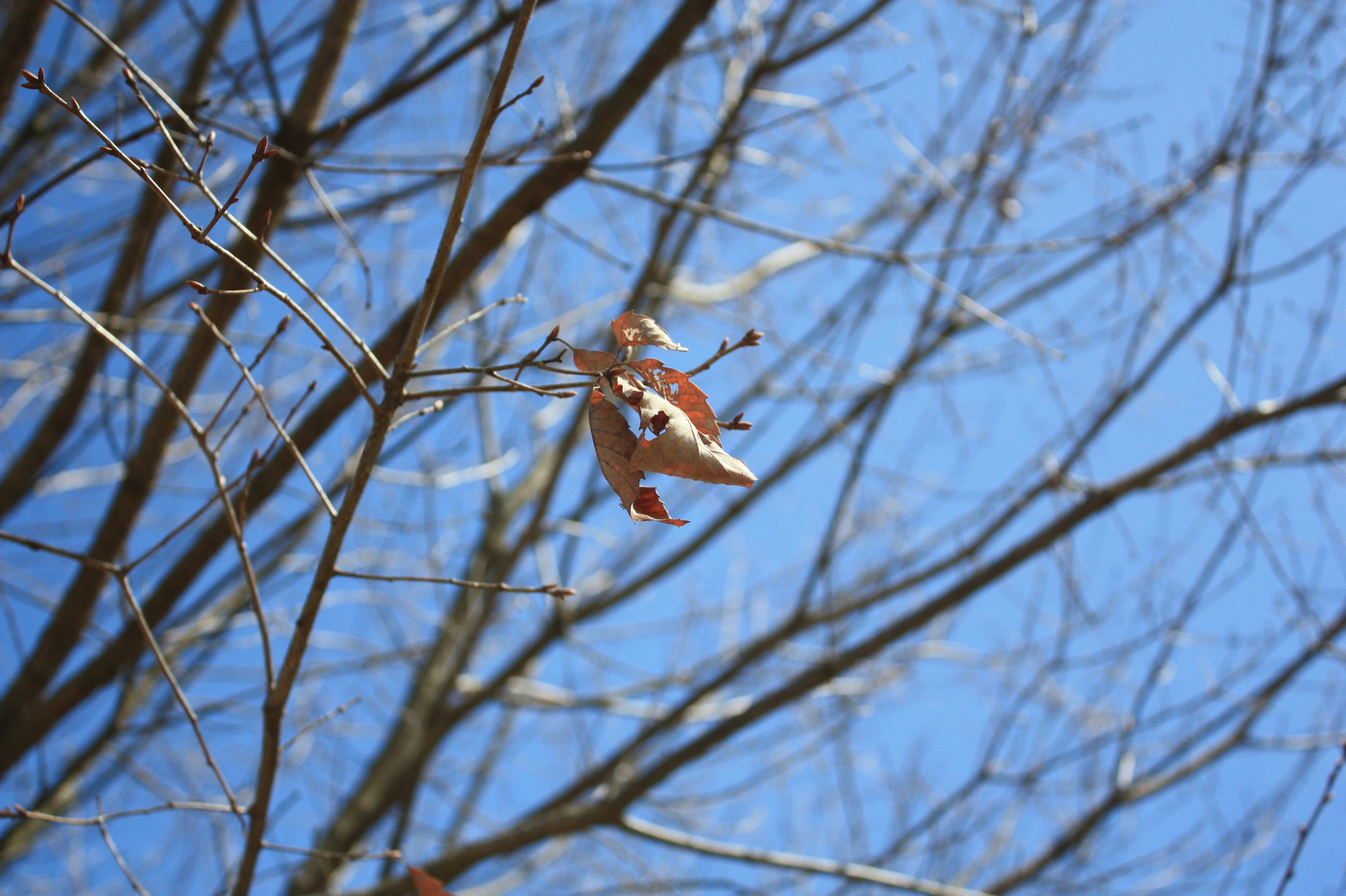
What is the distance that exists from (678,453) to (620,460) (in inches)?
2.8

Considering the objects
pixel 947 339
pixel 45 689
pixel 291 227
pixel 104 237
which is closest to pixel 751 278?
pixel 947 339

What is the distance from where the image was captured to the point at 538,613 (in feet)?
10.2

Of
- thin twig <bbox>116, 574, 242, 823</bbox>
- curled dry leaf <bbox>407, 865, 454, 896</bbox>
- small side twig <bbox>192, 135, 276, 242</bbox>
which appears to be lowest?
curled dry leaf <bbox>407, 865, 454, 896</bbox>

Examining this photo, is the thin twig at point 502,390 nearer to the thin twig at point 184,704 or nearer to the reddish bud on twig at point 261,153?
the reddish bud on twig at point 261,153

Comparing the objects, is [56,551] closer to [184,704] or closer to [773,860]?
[184,704]

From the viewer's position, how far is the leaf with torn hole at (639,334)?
0.80m

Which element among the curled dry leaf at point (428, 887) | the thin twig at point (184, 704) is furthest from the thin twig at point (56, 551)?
the curled dry leaf at point (428, 887)

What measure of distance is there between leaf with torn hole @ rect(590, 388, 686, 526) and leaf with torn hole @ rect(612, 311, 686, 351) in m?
0.06

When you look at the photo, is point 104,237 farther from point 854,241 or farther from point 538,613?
point 854,241

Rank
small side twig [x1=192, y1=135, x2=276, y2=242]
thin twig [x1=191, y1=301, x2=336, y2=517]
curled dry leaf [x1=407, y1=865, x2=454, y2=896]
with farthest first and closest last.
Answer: curled dry leaf [x1=407, y1=865, x2=454, y2=896]
thin twig [x1=191, y1=301, x2=336, y2=517]
small side twig [x1=192, y1=135, x2=276, y2=242]

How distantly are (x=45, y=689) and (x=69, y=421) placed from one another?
66cm

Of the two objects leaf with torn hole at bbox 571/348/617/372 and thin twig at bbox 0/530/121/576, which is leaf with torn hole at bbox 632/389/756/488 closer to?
leaf with torn hole at bbox 571/348/617/372

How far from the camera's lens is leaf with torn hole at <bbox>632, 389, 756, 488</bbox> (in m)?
0.73

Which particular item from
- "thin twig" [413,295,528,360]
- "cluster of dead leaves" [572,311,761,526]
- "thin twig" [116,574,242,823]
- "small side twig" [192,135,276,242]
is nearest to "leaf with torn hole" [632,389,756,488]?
"cluster of dead leaves" [572,311,761,526]
